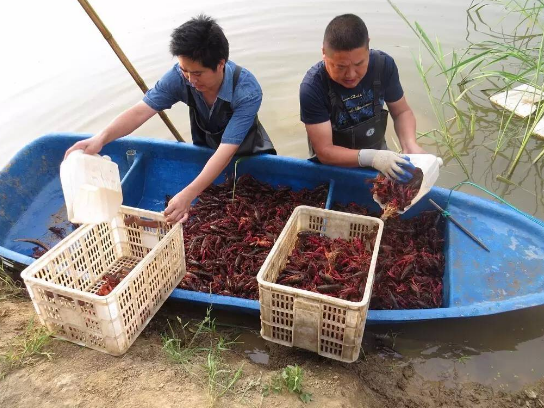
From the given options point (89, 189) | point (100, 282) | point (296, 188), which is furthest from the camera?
point (296, 188)

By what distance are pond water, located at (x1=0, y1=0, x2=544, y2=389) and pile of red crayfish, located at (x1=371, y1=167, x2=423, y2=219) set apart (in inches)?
40.1

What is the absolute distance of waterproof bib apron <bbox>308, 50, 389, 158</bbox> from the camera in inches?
158

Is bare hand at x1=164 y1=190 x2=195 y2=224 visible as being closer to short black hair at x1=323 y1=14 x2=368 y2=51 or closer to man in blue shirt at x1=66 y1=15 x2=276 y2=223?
man in blue shirt at x1=66 y1=15 x2=276 y2=223

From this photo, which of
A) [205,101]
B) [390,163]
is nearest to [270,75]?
[205,101]

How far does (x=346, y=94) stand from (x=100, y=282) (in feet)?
9.15

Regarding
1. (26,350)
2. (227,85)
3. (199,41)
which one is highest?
(199,41)

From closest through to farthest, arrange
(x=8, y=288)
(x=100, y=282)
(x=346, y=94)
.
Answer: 1. (x=100, y=282)
2. (x=8, y=288)
3. (x=346, y=94)

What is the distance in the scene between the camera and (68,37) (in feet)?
31.0

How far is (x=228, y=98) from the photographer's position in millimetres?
4066

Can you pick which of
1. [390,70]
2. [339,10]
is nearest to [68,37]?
[339,10]

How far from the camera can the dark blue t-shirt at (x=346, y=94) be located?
12.9 feet

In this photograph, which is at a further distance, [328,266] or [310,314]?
[328,266]

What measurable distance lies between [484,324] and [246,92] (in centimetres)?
293

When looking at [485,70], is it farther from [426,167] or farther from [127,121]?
[127,121]
